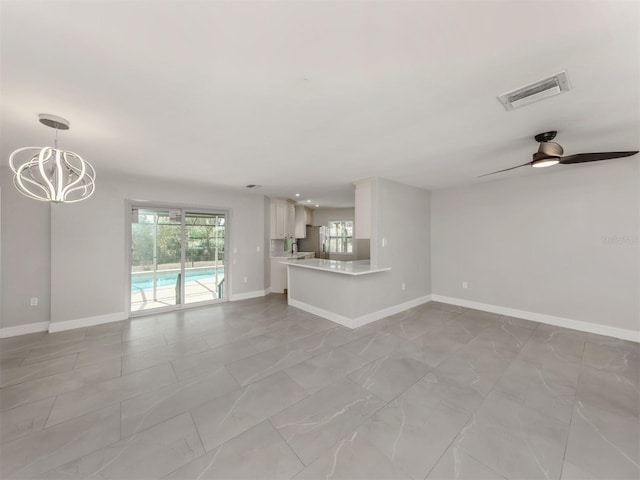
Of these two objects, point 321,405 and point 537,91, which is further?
point 321,405

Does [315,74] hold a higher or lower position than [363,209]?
higher

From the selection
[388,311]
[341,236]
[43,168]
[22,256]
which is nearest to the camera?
[43,168]

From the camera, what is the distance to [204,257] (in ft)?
17.2

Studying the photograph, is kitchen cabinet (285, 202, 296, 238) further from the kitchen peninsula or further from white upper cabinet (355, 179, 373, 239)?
white upper cabinet (355, 179, 373, 239)

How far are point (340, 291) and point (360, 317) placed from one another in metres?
0.53

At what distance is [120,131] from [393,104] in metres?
2.58

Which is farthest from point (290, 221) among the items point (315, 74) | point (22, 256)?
point (315, 74)

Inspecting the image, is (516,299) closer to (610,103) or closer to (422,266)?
(422,266)

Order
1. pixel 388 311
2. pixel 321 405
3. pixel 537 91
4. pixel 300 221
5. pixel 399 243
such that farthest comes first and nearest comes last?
pixel 300 221 → pixel 399 243 → pixel 388 311 → pixel 321 405 → pixel 537 91

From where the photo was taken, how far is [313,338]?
11.3 feet

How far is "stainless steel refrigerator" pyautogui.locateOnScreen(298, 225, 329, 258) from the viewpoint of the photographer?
873 centimetres

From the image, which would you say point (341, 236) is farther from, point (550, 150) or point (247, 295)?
point (550, 150)

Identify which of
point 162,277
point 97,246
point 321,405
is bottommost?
point 321,405

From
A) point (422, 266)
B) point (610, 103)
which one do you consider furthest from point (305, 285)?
point (610, 103)
